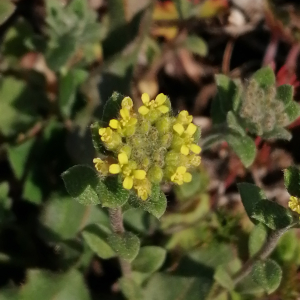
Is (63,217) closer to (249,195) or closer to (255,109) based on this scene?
(249,195)

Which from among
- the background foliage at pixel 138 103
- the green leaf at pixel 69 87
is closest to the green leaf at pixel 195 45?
the background foliage at pixel 138 103

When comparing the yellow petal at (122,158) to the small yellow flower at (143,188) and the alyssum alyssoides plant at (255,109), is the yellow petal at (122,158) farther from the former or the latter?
the alyssum alyssoides plant at (255,109)

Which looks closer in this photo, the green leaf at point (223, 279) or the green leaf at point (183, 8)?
the green leaf at point (223, 279)

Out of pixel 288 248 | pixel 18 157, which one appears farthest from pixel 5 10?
pixel 288 248

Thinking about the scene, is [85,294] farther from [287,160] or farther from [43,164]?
[287,160]

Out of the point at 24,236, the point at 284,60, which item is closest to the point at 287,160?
the point at 284,60

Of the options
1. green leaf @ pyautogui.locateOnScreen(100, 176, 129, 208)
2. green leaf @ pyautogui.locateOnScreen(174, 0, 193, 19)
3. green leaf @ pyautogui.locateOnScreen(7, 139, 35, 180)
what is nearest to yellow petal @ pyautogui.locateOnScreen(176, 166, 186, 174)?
green leaf @ pyautogui.locateOnScreen(100, 176, 129, 208)

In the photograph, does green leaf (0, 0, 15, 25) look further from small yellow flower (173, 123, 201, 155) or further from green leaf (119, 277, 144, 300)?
green leaf (119, 277, 144, 300)
